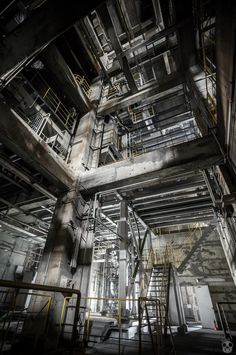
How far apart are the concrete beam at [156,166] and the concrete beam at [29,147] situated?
1133 mm

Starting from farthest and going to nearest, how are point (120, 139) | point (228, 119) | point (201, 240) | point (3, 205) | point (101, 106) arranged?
1. point (120, 139)
2. point (201, 240)
3. point (101, 106)
4. point (3, 205)
5. point (228, 119)

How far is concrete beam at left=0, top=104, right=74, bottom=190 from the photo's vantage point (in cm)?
547

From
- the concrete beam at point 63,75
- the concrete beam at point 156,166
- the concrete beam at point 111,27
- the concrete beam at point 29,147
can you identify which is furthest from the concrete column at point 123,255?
the concrete beam at point 111,27

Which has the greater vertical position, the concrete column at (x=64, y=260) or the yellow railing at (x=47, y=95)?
the yellow railing at (x=47, y=95)

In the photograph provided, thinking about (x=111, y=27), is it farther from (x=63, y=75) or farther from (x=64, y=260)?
(x=64, y=260)

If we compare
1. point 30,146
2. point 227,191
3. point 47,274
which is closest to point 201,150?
point 227,191

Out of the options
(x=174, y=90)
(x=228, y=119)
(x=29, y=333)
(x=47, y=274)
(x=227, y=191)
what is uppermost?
(x=174, y=90)

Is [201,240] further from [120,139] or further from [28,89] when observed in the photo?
[28,89]

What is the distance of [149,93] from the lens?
1056 centimetres

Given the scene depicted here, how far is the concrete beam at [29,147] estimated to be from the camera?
17.9 feet

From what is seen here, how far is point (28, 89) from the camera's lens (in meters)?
10.1

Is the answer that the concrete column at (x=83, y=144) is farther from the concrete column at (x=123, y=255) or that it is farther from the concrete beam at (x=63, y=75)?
the concrete column at (x=123, y=255)

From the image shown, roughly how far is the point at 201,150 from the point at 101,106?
7.71m

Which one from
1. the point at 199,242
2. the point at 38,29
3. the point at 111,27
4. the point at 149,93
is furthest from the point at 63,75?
the point at 199,242
